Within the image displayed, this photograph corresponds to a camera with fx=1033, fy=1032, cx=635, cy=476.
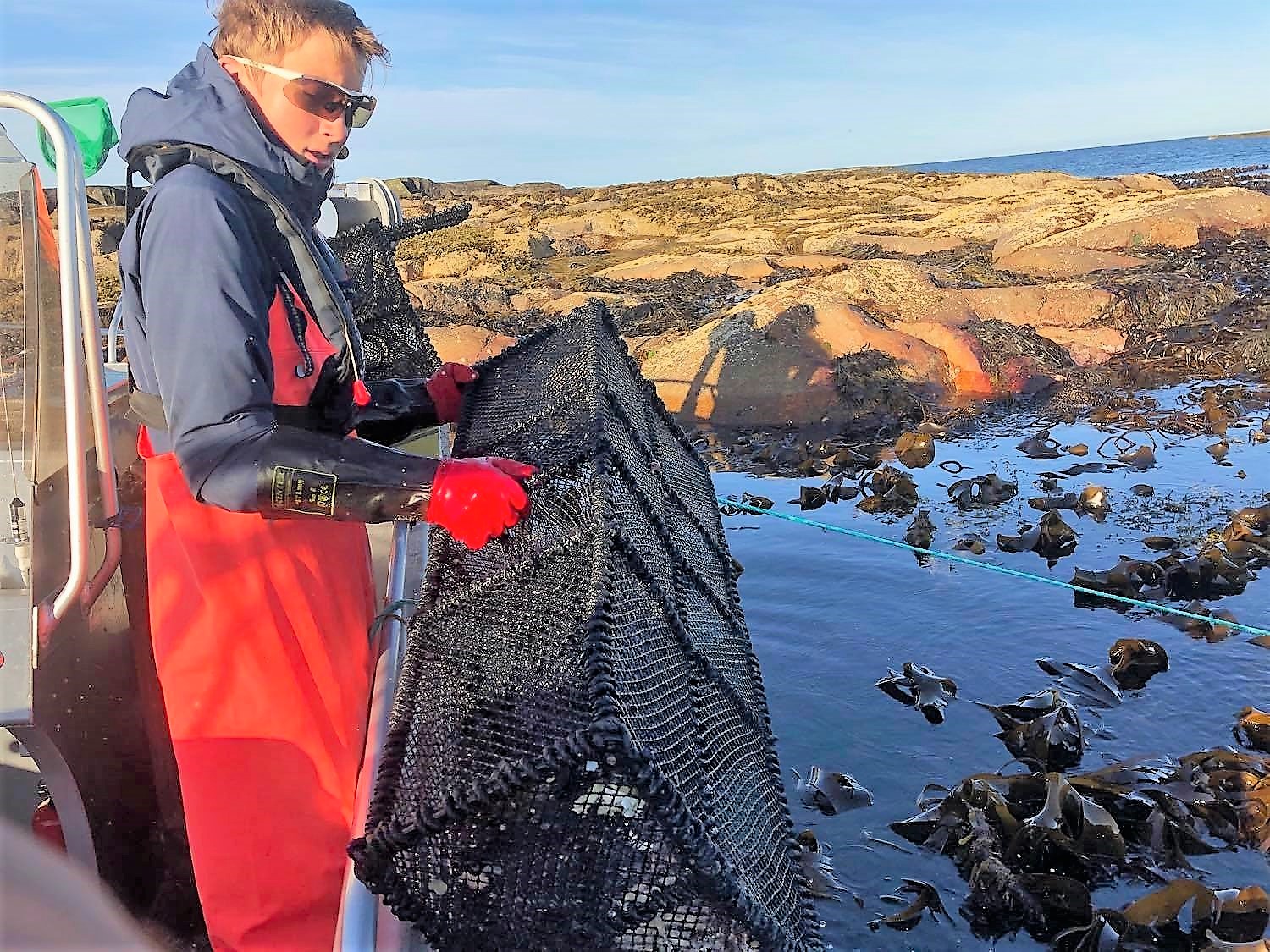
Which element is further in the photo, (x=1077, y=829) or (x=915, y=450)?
(x=915, y=450)

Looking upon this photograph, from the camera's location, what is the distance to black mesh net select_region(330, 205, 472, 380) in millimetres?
5059

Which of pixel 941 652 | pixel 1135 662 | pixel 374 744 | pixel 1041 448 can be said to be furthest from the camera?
pixel 1041 448

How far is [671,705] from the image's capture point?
88.7 inches

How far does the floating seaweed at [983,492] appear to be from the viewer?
26.3ft

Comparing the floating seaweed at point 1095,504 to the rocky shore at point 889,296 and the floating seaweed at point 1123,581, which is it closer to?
the floating seaweed at point 1123,581

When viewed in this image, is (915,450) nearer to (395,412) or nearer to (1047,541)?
(1047,541)

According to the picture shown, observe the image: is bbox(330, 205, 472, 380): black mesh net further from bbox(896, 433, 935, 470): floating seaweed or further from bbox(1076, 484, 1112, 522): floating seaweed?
bbox(896, 433, 935, 470): floating seaweed

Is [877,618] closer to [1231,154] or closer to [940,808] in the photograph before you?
[940,808]

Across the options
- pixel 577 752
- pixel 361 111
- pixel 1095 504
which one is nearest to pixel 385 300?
pixel 361 111

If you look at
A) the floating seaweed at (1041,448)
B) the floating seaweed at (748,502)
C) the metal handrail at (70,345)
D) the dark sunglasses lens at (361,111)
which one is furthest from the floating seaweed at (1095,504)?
the metal handrail at (70,345)

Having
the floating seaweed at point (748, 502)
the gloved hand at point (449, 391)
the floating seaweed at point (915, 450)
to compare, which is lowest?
the floating seaweed at point (748, 502)

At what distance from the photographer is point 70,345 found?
232 cm

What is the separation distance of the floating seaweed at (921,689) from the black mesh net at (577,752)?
7.83 feet

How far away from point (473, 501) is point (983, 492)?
6582 mm
